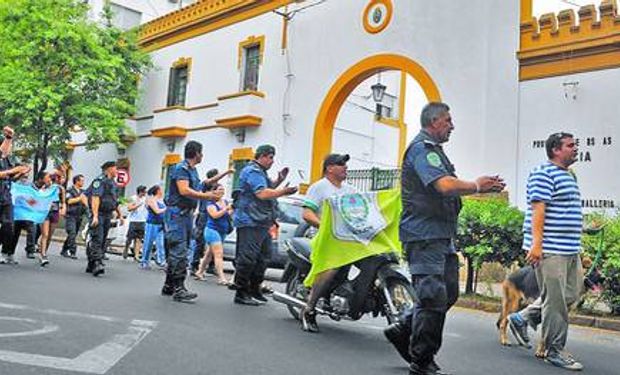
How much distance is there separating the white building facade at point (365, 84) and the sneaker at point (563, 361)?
29.2 feet

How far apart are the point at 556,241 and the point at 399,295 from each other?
136cm

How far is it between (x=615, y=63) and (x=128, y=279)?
10.2m

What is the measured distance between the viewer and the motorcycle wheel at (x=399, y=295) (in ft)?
19.4

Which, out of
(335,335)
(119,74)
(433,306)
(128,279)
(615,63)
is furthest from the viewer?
(119,74)

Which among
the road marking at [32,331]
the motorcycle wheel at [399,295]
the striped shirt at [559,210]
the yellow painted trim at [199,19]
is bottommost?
the road marking at [32,331]

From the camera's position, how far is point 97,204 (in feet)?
36.0

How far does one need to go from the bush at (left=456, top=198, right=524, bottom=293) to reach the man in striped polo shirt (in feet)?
15.3

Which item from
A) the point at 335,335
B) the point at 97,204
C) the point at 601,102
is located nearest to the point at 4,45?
the point at 97,204

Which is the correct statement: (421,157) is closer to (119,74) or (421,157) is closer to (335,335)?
(335,335)

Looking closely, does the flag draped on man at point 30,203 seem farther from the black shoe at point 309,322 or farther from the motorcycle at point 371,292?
the black shoe at point 309,322

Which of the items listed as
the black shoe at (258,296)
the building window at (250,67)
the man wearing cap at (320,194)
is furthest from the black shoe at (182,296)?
the building window at (250,67)

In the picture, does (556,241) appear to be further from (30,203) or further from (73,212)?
(73,212)

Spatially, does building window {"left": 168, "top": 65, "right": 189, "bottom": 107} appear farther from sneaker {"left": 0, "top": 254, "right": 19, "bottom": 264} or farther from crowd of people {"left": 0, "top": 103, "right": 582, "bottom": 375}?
crowd of people {"left": 0, "top": 103, "right": 582, "bottom": 375}

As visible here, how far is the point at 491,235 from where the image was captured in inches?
418
